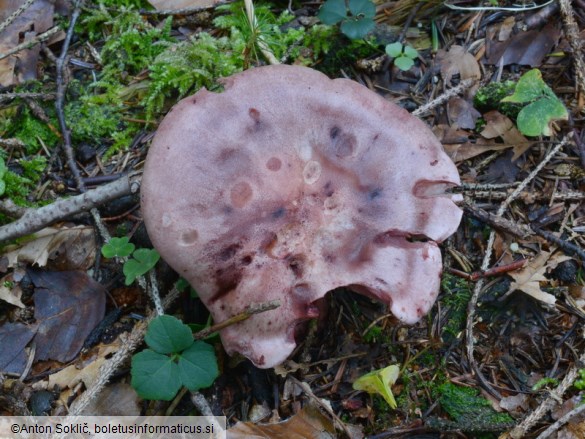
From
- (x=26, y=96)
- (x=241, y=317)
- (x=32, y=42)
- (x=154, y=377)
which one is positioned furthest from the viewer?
(x=32, y=42)

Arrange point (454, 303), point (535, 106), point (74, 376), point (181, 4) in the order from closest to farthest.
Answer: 1. point (74, 376)
2. point (454, 303)
3. point (535, 106)
4. point (181, 4)

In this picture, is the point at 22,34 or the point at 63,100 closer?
the point at 63,100

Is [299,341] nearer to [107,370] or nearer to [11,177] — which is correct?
[107,370]

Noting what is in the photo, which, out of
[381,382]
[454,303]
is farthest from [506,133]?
[381,382]

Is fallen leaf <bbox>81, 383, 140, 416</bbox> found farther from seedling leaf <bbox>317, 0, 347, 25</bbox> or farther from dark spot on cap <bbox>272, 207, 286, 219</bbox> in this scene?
seedling leaf <bbox>317, 0, 347, 25</bbox>

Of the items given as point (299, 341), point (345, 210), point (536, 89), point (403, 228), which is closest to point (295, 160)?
point (345, 210)

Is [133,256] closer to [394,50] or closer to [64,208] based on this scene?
[64,208]

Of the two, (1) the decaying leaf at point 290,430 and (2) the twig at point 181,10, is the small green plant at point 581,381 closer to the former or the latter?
(1) the decaying leaf at point 290,430
